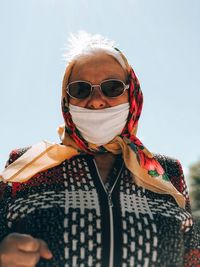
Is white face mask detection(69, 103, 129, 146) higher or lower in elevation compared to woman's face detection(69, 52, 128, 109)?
lower

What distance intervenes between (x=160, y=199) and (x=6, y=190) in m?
0.79

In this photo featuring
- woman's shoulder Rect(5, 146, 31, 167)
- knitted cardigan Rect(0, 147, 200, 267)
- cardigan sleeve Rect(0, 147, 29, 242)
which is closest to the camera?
knitted cardigan Rect(0, 147, 200, 267)

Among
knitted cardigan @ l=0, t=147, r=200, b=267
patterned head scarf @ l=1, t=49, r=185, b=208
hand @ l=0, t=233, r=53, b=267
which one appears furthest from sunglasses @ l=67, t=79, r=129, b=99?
hand @ l=0, t=233, r=53, b=267

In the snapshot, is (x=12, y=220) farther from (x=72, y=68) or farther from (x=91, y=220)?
(x=72, y=68)

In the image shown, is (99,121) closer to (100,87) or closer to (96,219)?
(100,87)

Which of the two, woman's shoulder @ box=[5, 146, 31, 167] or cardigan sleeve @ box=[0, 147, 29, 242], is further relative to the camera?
woman's shoulder @ box=[5, 146, 31, 167]

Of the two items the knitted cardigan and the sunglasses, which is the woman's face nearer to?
the sunglasses

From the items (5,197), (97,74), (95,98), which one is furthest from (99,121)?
(5,197)

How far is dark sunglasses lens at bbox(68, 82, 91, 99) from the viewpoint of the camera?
246cm

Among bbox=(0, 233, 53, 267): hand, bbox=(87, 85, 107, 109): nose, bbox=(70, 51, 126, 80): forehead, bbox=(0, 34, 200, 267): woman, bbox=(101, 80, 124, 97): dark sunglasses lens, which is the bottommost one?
bbox=(0, 233, 53, 267): hand

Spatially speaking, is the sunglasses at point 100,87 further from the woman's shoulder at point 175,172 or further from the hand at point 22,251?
the hand at point 22,251

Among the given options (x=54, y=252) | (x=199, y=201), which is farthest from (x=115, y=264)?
(x=199, y=201)

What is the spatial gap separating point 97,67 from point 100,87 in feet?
0.44

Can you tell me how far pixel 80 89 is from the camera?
8.09 ft
